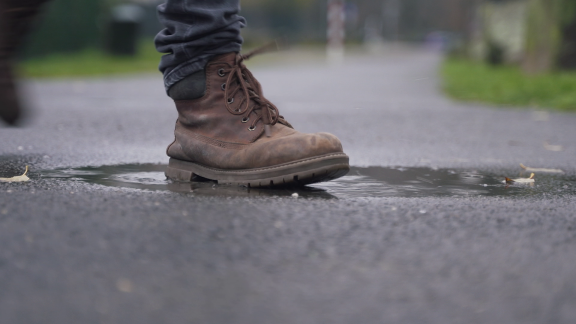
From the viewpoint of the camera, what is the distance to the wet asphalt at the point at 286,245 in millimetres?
1260

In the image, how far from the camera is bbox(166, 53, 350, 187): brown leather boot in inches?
92.7

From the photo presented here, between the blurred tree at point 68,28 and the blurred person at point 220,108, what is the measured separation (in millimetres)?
13676

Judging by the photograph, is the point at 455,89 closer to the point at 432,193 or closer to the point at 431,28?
the point at 432,193

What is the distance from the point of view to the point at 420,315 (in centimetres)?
124

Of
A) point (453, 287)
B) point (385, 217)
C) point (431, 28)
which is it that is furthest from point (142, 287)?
point (431, 28)

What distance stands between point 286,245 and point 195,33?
1053 millimetres

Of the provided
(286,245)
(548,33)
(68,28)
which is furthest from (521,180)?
(68,28)

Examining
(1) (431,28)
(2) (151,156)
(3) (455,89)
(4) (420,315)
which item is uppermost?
(1) (431,28)

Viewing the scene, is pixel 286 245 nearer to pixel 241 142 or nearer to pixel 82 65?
pixel 241 142

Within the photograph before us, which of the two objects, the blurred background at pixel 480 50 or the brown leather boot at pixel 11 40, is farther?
the blurred background at pixel 480 50

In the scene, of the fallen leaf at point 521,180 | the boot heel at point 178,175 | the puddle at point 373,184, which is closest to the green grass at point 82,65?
the puddle at point 373,184

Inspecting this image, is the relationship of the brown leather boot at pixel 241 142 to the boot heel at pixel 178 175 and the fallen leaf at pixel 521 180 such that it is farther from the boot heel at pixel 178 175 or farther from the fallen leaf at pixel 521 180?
the fallen leaf at pixel 521 180

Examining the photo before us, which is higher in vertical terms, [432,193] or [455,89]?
[455,89]

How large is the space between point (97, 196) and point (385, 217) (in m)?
0.81
